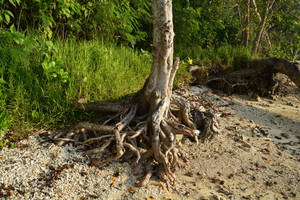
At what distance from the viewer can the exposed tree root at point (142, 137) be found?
10.7ft

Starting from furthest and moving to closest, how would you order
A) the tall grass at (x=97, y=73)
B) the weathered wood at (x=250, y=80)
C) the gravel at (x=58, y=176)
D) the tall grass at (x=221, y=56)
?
the tall grass at (x=221, y=56)
the weathered wood at (x=250, y=80)
the tall grass at (x=97, y=73)
the gravel at (x=58, y=176)

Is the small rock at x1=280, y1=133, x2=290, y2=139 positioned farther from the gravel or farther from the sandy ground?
the gravel

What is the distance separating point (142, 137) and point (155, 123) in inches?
10.0

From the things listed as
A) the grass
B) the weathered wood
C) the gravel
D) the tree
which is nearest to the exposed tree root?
the tree

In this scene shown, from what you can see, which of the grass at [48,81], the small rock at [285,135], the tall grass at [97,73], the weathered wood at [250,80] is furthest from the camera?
the weathered wood at [250,80]

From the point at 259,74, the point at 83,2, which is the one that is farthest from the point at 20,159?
the point at 259,74

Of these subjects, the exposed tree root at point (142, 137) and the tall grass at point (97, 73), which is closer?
the exposed tree root at point (142, 137)

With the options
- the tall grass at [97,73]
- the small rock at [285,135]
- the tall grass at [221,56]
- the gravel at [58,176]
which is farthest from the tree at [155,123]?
the tall grass at [221,56]

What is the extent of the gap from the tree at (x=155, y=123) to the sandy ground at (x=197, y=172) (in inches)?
6.3

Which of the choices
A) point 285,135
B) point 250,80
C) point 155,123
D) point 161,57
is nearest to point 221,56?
point 250,80

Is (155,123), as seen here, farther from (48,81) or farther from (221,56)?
(221,56)

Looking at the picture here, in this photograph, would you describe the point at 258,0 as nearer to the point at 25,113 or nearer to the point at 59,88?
the point at 59,88

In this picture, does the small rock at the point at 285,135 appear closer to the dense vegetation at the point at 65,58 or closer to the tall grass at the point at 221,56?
the dense vegetation at the point at 65,58

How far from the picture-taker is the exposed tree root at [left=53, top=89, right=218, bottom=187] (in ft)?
10.7
